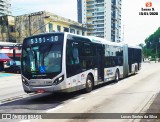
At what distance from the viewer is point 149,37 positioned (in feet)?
407

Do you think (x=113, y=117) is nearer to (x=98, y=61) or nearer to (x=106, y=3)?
(x=98, y=61)

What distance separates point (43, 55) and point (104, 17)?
151 metres

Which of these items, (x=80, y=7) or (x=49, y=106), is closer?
(x=49, y=106)

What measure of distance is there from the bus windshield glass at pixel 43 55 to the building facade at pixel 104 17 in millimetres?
141291

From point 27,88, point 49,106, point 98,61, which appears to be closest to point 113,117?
point 49,106

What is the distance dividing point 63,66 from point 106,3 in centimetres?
15322

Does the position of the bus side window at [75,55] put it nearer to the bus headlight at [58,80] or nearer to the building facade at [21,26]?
the bus headlight at [58,80]

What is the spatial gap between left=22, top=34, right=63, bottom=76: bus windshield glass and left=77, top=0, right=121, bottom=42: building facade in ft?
464

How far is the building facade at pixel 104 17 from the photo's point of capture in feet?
513

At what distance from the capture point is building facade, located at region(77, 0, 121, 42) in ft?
513

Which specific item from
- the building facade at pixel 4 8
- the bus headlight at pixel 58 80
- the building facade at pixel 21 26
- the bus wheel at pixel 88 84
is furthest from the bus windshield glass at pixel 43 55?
the building facade at pixel 4 8

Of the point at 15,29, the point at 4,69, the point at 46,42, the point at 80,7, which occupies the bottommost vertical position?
the point at 4,69

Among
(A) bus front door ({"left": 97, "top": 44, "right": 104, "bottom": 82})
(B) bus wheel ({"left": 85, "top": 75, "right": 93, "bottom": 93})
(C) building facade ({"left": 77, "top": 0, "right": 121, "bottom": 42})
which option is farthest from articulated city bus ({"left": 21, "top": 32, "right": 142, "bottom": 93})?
(C) building facade ({"left": 77, "top": 0, "right": 121, "bottom": 42})

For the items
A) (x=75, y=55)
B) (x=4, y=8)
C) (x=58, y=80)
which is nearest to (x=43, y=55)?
(x=58, y=80)
